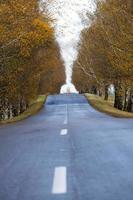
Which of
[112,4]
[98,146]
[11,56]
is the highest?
[112,4]

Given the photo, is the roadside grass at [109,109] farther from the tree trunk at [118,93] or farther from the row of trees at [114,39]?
the row of trees at [114,39]

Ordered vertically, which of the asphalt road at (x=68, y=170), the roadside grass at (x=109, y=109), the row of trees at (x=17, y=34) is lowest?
the roadside grass at (x=109, y=109)

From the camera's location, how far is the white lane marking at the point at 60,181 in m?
6.80

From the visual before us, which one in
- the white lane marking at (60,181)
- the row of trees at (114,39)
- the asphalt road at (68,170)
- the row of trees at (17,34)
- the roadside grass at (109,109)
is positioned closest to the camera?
the asphalt road at (68,170)

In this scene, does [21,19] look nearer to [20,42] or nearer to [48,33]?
[20,42]

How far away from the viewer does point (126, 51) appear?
3644cm

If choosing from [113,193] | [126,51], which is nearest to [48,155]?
[113,193]

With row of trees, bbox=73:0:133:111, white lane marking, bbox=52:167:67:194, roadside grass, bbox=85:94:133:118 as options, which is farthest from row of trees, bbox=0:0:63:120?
Answer: white lane marking, bbox=52:167:67:194

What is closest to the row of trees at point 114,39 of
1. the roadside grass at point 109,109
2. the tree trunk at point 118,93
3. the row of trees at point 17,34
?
the tree trunk at point 118,93

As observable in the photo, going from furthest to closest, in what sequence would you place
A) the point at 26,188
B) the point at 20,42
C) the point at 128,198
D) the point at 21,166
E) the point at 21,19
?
the point at 20,42
the point at 21,19
the point at 21,166
the point at 26,188
the point at 128,198

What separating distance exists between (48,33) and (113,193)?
32180 mm

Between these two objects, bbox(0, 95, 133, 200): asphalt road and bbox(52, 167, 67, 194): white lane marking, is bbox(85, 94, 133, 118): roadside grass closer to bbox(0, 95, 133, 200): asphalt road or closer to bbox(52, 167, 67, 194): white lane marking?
bbox(0, 95, 133, 200): asphalt road

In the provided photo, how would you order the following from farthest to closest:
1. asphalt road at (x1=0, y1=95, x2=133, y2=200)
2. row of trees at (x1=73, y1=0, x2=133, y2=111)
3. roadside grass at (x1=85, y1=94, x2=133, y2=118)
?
1. row of trees at (x1=73, y1=0, x2=133, y2=111)
2. roadside grass at (x1=85, y1=94, x2=133, y2=118)
3. asphalt road at (x1=0, y1=95, x2=133, y2=200)

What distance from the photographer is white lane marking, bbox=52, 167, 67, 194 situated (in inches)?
268
